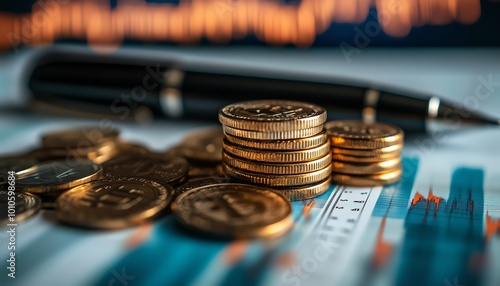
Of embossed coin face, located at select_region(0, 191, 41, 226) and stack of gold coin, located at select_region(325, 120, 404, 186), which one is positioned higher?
stack of gold coin, located at select_region(325, 120, 404, 186)

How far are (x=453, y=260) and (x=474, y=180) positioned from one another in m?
0.38

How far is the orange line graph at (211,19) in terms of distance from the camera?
178 centimetres

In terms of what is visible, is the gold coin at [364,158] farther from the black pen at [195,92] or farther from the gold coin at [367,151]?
the black pen at [195,92]

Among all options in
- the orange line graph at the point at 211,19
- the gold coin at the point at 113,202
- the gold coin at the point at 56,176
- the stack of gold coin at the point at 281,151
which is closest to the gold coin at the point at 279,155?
the stack of gold coin at the point at 281,151

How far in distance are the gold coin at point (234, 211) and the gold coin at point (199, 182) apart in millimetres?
54

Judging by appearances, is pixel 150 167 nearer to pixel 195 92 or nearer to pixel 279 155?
pixel 279 155

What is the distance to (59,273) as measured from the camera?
2.17 feet

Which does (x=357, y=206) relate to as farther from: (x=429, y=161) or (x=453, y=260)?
(x=429, y=161)

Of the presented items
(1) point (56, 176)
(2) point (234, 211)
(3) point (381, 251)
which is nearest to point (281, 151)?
(2) point (234, 211)

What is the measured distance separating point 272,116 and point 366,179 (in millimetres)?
222

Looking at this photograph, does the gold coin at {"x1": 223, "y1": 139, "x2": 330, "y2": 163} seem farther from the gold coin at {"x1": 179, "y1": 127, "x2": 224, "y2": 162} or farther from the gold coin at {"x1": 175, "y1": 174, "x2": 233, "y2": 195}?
the gold coin at {"x1": 179, "y1": 127, "x2": 224, "y2": 162}

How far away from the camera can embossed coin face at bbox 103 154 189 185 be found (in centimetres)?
97

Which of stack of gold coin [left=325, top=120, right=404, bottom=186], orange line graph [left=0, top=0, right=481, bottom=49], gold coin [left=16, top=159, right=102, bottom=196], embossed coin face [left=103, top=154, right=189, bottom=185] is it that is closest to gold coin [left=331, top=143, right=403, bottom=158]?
stack of gold coin [left=325, top=120, right=404, bottom=186]

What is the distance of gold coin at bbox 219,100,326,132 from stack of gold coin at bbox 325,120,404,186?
0.09 m
